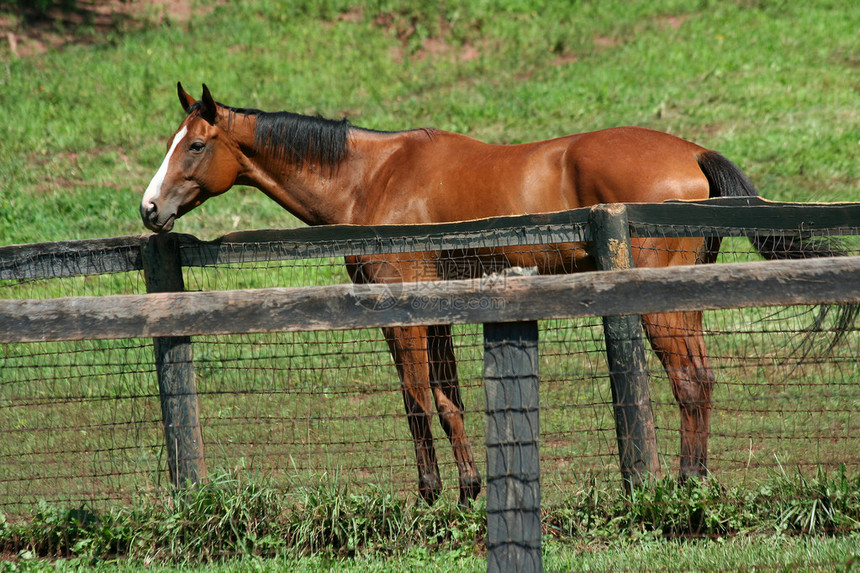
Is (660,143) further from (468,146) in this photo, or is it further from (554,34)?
(554,34)

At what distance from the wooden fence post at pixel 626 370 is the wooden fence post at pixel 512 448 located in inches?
47.5

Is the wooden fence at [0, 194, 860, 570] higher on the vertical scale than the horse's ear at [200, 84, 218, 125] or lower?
lower

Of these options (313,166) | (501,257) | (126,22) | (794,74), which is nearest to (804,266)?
(501,257)

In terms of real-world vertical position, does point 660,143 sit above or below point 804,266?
above

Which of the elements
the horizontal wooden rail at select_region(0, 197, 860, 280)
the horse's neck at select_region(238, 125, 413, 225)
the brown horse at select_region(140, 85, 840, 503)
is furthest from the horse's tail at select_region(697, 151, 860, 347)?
the horse's neck at select_region(238, 125, 413, 225)

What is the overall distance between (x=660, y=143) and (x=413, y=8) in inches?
600

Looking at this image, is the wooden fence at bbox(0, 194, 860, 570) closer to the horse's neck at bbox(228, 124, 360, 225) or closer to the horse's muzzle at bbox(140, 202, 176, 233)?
the horse's muzzle at bbox(140, 202, 176, 233)

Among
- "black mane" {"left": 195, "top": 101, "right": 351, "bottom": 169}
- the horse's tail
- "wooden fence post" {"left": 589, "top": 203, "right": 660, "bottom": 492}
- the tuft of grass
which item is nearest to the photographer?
the tuft of grass

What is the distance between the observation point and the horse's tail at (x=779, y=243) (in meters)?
3.90

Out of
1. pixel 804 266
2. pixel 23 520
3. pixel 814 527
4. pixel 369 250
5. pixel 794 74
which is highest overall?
pixel 794 74

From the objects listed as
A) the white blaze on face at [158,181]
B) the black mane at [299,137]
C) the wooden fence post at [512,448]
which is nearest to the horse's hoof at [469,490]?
the wooden fence post at [512,448]

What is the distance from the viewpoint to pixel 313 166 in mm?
5598

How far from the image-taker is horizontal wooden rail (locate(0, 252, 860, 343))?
285 centimetres

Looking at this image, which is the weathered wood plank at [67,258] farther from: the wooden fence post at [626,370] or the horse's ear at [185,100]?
the wooden fence post at [626,370]
